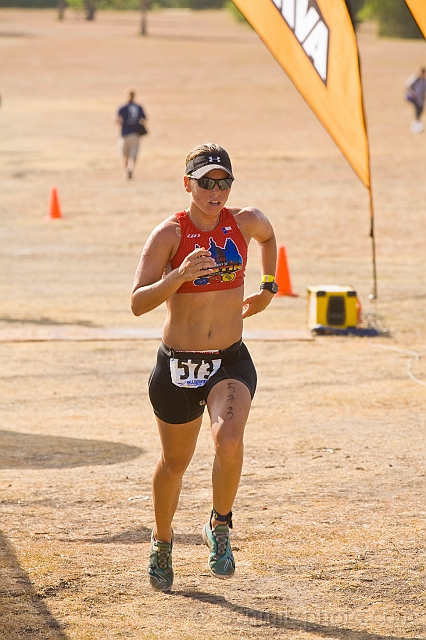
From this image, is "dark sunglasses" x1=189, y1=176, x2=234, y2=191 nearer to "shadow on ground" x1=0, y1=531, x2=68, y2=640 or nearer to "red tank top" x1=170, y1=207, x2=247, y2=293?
"red tank top" x1=170, y1=207, x2=247, y2=293

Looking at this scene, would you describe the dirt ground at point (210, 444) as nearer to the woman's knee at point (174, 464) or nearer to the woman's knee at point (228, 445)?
the woman's knee at point (174, 464)

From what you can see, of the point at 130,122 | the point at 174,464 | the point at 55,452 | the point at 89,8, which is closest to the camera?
the point at 174,464

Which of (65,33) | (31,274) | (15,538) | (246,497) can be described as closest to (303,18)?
(246,497)

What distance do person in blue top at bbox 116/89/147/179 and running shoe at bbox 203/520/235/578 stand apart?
2206 cm

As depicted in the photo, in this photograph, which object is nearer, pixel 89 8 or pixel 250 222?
pixel 250 222

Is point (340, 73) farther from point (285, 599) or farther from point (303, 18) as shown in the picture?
point (285, 599)

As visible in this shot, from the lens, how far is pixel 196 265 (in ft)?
16.0

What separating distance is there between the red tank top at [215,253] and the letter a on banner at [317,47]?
3.75 meters

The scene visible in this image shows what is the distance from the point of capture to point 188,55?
67.4m

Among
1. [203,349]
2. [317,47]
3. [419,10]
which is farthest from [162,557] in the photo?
[317,47]

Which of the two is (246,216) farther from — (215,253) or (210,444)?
(210,444)

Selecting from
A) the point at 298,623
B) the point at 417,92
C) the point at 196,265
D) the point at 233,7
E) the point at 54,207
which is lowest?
the point at 298,623

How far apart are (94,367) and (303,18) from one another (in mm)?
4109

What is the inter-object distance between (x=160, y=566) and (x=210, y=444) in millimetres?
2881
